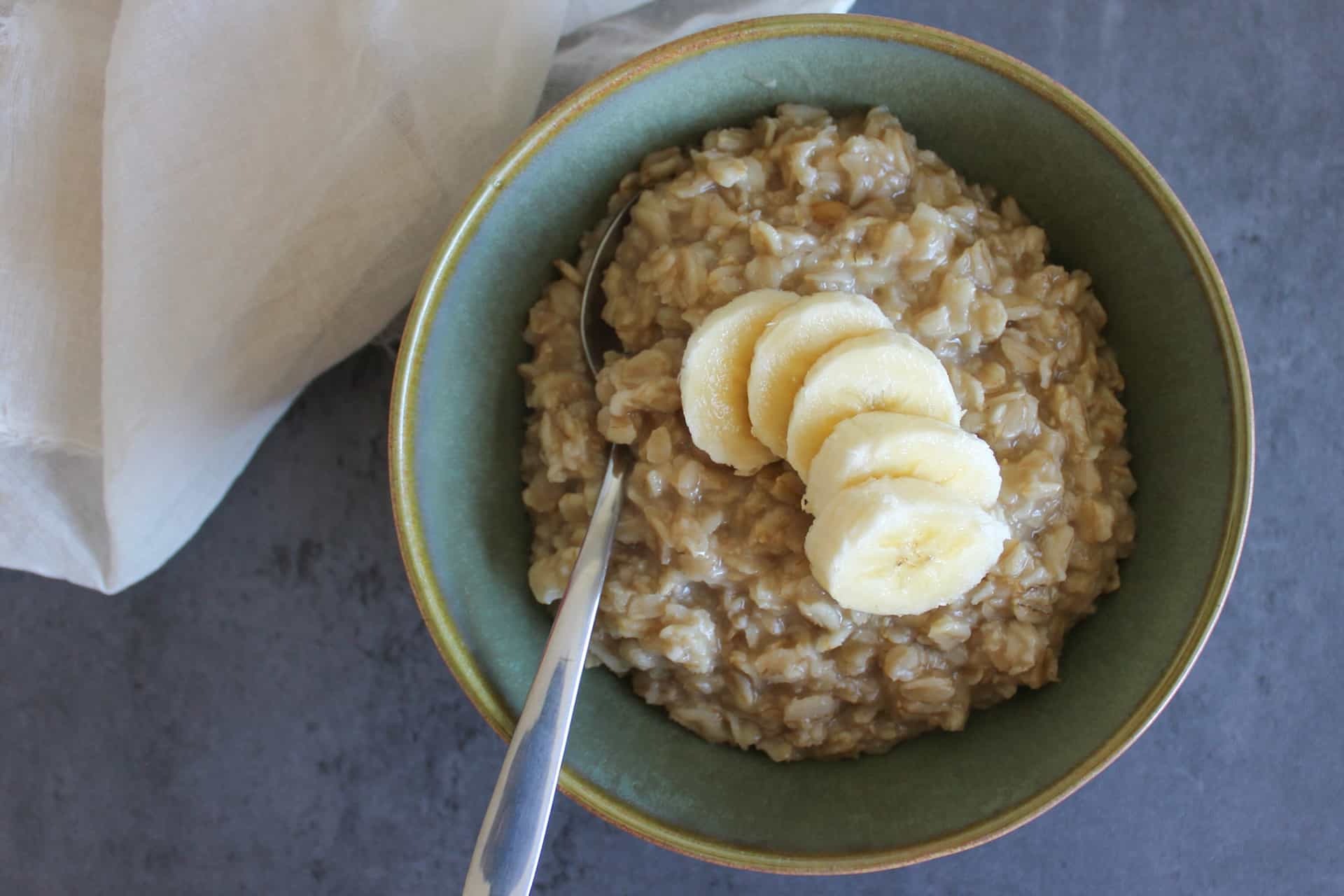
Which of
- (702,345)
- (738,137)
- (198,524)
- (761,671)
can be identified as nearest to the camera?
(702,345)

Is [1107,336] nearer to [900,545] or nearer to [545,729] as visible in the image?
[900,545]

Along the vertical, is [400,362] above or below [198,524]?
above

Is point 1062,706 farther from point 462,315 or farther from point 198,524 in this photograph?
A: point 198,524

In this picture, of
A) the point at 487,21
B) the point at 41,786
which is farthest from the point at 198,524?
the point at 487,21

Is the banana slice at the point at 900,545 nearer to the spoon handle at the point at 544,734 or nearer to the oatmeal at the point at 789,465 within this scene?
the oatmeal at the point at 789,465

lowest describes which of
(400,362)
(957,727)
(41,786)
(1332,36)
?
(41,786)

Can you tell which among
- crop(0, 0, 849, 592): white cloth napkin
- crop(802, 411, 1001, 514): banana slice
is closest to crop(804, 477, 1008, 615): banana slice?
crop(802, 411, 1001, 514): banana slice

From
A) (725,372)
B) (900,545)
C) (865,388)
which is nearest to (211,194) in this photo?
(725,372)

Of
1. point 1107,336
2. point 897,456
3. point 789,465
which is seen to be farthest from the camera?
point 1107,336
